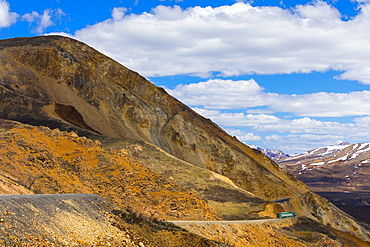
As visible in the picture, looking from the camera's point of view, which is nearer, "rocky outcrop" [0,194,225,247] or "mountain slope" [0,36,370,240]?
"rocky outcrop" [0,194,225,247]

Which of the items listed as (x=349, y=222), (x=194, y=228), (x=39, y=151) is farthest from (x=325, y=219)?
(x=39, y=151)

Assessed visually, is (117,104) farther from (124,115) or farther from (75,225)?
(75,225)

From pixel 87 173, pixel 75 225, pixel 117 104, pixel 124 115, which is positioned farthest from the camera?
pixel 117 104

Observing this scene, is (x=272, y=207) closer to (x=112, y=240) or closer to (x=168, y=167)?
(x=168, y=167)

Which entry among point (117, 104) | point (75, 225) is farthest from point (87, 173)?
point (117, 104)

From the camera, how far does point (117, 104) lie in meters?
67.8

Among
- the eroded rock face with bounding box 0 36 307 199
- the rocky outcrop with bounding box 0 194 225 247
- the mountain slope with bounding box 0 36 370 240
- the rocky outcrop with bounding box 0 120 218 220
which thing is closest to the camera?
the rocky outcrop with bounding box 0 194 225 247

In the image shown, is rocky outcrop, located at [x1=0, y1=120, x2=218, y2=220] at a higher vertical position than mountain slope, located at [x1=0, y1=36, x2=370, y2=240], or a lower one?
lower

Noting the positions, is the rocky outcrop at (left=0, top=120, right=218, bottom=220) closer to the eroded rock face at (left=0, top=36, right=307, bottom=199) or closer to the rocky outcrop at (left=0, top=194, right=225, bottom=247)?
the rocky outcrop at (left=0, top=194, right=225, bottom=247)

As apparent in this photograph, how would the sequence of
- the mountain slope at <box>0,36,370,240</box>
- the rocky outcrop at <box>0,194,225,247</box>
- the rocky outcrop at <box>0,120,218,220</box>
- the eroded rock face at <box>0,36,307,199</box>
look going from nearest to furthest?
the rocky outcrop at <box>0,194,225,247</box>
the rocky outcrop at <box>0,120,218,220</box>
the mountain slope at <box>0,36,370,240</box>
the eroded rock face at <box>0,36,307,199</box>

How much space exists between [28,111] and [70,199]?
1499 inches

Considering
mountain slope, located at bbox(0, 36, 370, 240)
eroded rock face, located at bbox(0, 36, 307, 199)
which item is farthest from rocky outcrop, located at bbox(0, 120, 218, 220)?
eroded rock face, located at bbox(0, 36, 307, 199)

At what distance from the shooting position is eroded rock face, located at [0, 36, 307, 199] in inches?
2438

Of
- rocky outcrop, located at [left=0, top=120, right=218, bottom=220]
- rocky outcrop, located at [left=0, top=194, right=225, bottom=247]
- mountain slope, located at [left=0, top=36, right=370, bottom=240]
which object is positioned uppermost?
mountain slope, located at [left=0, top=36, right=370, bottom=240]
